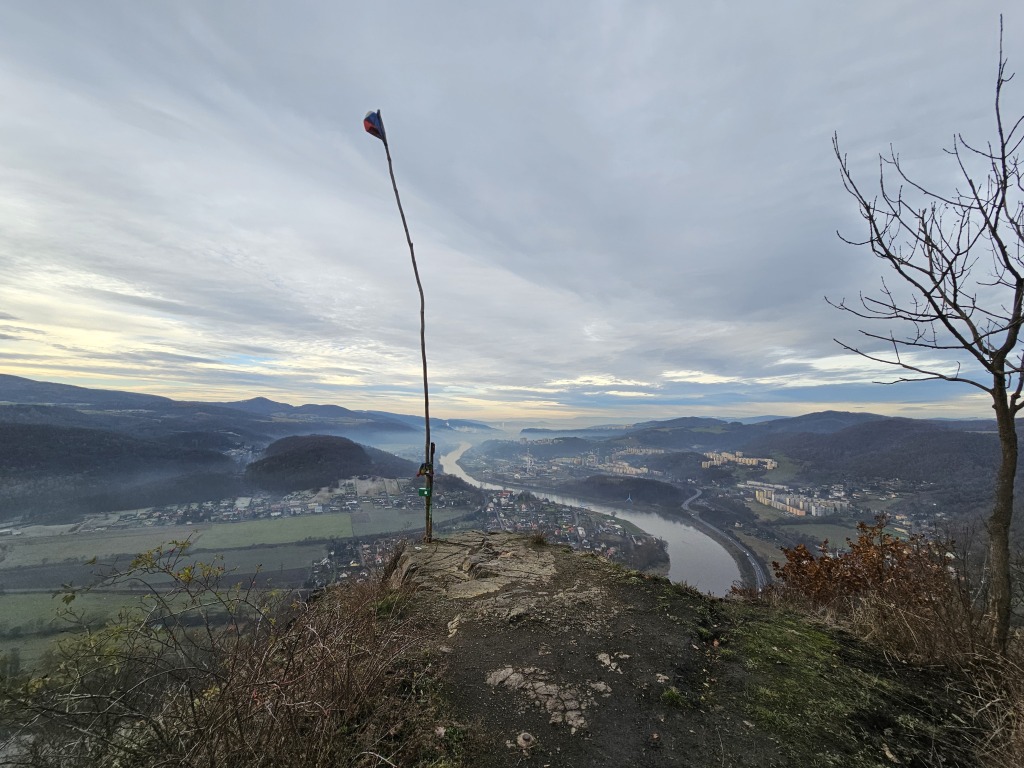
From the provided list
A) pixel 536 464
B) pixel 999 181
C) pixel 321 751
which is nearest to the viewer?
pixel 321 751

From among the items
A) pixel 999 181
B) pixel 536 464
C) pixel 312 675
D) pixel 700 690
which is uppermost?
pixel 999 181

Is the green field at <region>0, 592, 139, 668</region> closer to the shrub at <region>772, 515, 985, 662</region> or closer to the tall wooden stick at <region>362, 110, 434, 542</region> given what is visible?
the tall wooden stick at <region>362, 110, 434, 542</region>

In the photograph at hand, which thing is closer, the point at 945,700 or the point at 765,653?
the point at 945,700

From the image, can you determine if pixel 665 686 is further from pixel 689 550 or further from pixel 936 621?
pixel 689 550

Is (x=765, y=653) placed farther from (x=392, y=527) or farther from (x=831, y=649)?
(x=392, y=527)

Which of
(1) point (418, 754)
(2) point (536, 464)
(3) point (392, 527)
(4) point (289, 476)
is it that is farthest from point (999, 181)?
(2) point (536, 464)

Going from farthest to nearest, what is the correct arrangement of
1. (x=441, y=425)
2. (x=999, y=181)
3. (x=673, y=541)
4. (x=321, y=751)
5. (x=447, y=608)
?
(x=441, y=425) < (x=673, y=541) < (x=447, y=608) < (x=999, y=181) < (x=321, y=751)

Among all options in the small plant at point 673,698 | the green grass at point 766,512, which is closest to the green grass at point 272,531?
the small plant at point 673,698

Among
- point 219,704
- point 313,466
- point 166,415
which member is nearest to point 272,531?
point 313,466
